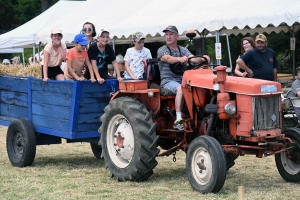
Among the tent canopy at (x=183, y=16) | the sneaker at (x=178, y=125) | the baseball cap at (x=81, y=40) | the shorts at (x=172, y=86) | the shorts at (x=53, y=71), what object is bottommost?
the sneaker at (x=178, y=125)

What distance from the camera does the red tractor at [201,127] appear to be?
22.4ft

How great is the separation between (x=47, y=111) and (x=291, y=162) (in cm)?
340

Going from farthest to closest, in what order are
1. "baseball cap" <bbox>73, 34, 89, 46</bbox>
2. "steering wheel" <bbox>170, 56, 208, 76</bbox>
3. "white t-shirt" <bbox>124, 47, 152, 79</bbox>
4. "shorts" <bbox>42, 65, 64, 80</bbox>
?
"white t-shirt" <bbox>124, 47, 152, 79</bbox>
"shorts" <bbox>42, 65, 64, 80</bbox>
"baseball cap" <bbox>73, 34, 89, 46</bbox>
"steering wheel" <bbox>170, 56, 208, 76</bbox>

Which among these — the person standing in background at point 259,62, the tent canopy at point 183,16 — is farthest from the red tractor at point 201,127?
the tent canopy at point 183,16

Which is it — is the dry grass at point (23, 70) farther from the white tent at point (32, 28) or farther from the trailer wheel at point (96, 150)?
the white tent at point (32, 28)

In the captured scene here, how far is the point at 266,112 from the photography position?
6914 millimetres

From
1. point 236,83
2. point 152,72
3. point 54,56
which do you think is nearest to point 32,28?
point 54,56

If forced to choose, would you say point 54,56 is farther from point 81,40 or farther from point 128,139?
point 128,139

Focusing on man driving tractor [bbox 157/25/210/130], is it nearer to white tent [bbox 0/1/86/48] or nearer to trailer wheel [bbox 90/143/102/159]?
trailer wheel [bbox 90/143/102/159]

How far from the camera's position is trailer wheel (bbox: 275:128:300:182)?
7400mm

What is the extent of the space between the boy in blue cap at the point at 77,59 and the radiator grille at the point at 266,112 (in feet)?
9.35

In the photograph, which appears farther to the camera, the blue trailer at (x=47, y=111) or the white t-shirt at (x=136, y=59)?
the white t-shirt at (x=136, y=59)

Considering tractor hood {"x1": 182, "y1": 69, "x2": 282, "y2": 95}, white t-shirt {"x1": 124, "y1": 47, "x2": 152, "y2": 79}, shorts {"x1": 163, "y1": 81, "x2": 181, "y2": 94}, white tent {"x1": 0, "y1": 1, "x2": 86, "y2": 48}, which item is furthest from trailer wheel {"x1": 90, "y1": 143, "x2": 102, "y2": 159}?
white tent {"x1": 0, "y1": 1, "x2": 86, "y2": 48}

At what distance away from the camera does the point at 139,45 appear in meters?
10.1
